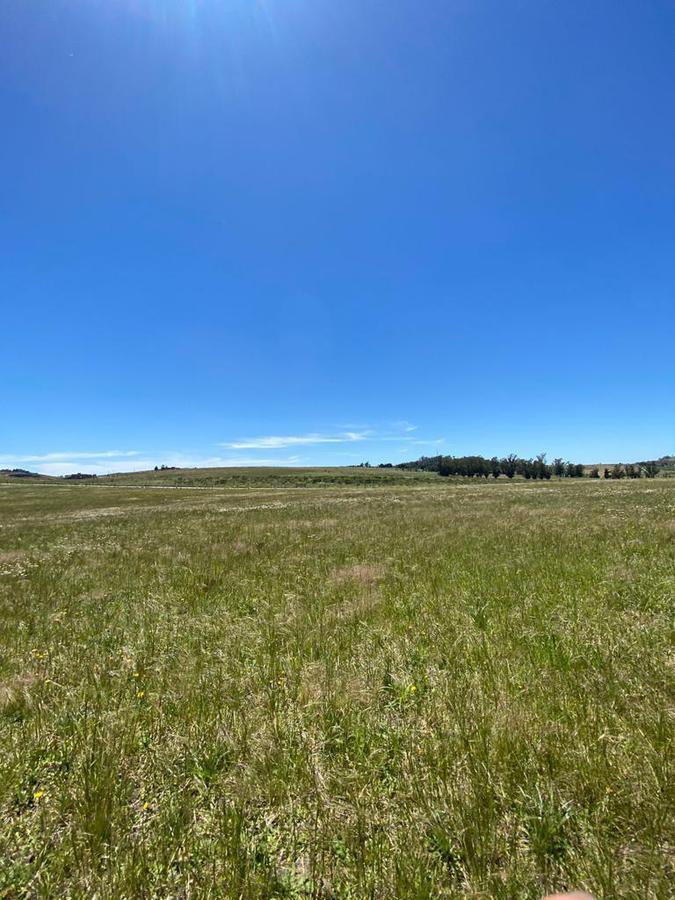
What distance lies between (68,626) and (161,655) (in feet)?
9.18

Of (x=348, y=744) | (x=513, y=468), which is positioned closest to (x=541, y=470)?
(x=513, y=468)

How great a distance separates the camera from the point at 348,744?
3.56 meters

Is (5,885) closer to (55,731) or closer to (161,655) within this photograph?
(55,731)

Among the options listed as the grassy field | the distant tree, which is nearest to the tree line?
the distant tree

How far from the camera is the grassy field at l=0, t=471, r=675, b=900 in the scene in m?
2.41

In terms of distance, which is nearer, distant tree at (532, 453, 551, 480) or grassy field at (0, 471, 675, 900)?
grassy field at (0, 471, 675, 900)

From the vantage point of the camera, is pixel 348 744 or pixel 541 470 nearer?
pixel 348 744

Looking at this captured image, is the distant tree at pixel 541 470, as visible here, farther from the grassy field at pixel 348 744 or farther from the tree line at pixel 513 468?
the grassy field at pixel 348 744

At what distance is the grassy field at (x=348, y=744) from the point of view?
94.7 inches

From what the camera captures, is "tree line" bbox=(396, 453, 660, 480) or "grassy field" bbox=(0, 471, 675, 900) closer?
"grassy field" bbox=(0, 471, 675, 900)

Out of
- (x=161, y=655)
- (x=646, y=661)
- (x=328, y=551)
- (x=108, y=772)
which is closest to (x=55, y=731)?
(x=108, y=772)

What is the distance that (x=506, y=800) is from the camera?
2818 millimetres

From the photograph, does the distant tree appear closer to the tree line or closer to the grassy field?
the tree line

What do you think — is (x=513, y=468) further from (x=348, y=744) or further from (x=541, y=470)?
(x=348, y=744)
